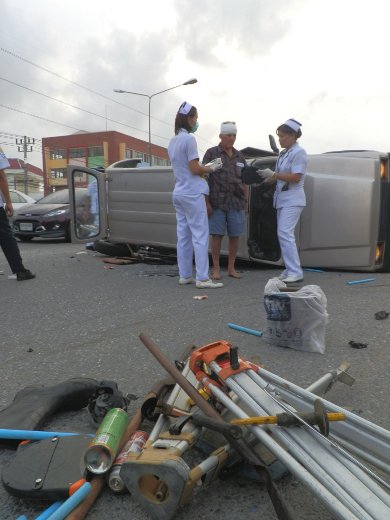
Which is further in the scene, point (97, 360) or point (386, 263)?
point (386, 263)

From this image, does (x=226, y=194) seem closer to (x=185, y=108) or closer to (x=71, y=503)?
(x=185, y=108)

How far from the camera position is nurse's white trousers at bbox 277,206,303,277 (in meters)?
4.95

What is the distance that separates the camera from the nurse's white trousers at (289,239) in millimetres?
4945

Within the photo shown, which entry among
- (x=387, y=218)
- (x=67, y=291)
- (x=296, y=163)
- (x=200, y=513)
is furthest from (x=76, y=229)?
(x=200, y=513)

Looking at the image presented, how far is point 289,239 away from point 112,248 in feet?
11.2

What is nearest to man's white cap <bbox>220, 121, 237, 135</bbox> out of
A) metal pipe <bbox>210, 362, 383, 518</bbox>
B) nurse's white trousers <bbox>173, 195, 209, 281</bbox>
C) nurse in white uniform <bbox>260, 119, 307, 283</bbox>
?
nurse in white uniform <bbox>260, 119, 307, 283</bbox>

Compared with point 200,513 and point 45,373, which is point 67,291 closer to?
point 45,373

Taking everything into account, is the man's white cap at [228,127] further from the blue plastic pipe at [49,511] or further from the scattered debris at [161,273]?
the blue plastic pipe at [49,511]

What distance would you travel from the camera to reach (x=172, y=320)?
3.56 metres

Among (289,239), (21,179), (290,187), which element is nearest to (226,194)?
(290,187)

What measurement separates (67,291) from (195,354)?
3273 mm

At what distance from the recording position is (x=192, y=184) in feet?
15.7

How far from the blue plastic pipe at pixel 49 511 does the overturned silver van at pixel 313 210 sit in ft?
14.3

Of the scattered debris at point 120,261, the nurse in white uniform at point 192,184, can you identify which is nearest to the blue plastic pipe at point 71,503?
the nurse in white uniform at point 192,184
